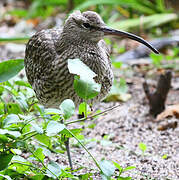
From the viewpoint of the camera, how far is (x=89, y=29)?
134 inches

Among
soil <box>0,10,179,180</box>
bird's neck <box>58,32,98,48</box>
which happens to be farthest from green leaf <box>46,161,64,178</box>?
bird's neck <box>58,32,98,48</box>

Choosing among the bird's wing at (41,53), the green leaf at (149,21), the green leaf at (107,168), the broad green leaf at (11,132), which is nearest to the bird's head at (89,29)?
the bird's wing at (41,53)

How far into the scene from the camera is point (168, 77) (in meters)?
4.73

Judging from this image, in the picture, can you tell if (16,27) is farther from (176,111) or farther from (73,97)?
(73,97)

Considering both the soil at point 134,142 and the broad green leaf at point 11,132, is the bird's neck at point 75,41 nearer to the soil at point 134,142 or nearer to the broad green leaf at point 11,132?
the soil at point 134,142

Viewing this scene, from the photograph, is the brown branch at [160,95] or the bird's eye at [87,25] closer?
the bird's eye at [87,25]

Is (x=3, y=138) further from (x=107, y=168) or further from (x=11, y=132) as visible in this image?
(x=107, y=168)

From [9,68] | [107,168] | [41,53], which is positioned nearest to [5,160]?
[107,168]

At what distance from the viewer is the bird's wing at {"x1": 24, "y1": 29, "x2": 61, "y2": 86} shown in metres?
3.52

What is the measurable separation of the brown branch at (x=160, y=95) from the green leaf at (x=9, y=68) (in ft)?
6.72

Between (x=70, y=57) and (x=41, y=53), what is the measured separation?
307mm

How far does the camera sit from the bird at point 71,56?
→ 3357 millimetres

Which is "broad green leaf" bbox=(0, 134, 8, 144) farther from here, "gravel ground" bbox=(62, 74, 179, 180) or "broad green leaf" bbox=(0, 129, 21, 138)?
"gravel ground" bbox=(62, 74, 179, 180)

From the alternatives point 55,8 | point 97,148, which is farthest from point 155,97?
point 55,8
